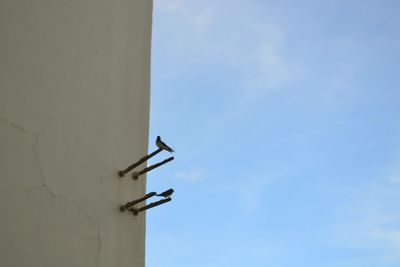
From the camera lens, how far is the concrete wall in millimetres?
3982

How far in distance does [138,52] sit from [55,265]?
2951mm

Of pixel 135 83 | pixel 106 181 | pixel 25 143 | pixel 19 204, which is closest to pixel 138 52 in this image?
pixel 135 83

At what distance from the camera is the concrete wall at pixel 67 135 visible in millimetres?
3982

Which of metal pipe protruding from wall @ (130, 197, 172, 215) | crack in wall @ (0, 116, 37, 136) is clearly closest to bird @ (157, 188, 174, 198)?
metal pipe protruding from wall @ (130, 197, 172, 215)

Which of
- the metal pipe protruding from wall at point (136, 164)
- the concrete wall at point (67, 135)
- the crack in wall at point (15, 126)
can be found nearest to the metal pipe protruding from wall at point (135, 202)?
the concrete wall at point (67, 135)

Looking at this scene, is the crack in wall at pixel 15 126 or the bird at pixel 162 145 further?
the bird at pixel 162 145

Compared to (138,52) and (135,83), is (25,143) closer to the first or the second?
(135,83)

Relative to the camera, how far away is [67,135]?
15.1ft

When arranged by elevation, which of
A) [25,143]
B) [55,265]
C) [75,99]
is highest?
[75,99]

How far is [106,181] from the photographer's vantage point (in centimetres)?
494

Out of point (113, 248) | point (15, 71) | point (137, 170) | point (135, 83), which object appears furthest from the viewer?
point (135, 83)

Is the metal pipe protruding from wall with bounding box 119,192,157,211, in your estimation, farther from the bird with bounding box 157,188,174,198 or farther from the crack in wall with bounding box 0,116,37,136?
the crack in wall with bounding box 0,116,37,136

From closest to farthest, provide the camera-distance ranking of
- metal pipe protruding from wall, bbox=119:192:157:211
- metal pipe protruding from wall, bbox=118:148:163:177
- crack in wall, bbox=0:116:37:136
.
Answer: crack in wall, bbox=0:116:37:136 < metal pipe protruding from wall, bbox=119:192:157:211 < metal pipe protruding from wall, bbox=118:148:163:177

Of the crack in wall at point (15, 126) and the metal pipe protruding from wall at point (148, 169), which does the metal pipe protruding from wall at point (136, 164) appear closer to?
the metal pipe protruding from wall at point (148, 169)
